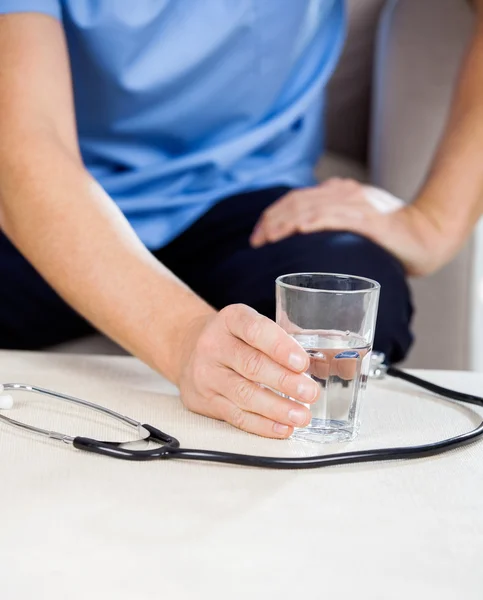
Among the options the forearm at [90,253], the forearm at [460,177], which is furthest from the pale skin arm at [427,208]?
the forearm at [90,253]

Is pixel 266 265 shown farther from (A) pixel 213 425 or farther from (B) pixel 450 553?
(B) pixel 450 553

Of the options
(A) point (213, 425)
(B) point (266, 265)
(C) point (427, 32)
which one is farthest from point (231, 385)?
(C) point (427, 32)

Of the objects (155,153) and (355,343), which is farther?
(155,153)

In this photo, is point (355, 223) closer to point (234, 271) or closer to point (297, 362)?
point (234, 271)

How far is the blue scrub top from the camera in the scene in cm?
109

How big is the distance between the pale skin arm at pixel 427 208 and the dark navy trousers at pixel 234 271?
34 mm

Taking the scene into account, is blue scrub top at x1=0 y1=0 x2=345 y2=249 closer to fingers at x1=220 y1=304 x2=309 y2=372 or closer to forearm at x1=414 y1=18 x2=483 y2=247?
forearm at x1=414 y1=18 x2=483 y2=247

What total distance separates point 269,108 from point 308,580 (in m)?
0.90

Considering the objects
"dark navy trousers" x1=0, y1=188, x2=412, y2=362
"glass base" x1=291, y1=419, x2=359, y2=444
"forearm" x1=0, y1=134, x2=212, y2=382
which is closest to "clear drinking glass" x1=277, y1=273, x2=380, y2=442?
"glass base" x1=291, y1=419, x2=359, y2=444

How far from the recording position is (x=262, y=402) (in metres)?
0.68

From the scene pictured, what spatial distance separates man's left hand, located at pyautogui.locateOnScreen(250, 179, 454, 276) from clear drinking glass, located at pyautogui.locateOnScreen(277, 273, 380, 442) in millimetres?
434

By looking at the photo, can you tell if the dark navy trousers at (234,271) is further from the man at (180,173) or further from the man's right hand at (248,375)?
the man's right hand at (248,375)

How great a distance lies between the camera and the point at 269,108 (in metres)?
1.26

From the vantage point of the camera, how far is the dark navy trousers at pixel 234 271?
1.05 metres
